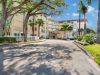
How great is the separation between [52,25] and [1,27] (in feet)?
300

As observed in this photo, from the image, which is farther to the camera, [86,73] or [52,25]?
[52,25]

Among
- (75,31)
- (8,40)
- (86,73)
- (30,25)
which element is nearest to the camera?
(86,73)

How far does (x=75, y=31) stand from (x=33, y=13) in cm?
6952

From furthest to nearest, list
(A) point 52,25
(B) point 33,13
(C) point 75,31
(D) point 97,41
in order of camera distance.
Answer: (A) point 52,25, (C) point 75,31, (B) point 33,13, (D) point 97,41

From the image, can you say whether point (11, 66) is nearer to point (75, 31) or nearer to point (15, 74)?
point (15, 74)

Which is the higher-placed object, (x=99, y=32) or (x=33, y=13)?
(x=33, y=13)

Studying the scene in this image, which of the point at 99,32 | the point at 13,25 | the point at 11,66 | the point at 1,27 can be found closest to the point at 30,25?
the point at 13,25

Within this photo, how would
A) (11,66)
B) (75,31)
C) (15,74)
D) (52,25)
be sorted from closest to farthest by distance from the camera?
(15,74)
(11,66)
(75,31)
(52,25)

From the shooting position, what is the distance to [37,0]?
126 feet

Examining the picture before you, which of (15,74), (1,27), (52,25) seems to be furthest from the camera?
(52,25)

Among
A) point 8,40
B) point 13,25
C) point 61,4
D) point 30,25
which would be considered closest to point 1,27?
point 8,40

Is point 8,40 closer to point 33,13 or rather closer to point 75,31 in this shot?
point 33,13

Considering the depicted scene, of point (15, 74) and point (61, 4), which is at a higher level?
point (61, 4)

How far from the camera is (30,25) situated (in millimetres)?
78750
